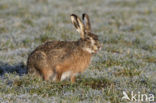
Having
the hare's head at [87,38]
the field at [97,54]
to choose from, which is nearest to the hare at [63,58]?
the hare's head at [87,38]

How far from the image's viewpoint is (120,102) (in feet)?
21.4

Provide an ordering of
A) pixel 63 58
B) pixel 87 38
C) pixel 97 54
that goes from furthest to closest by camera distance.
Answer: pixel 97 54 < pixel 87 38 < pixel 63 58

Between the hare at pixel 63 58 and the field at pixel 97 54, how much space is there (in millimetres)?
300

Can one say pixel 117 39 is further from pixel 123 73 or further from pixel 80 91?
pixel 80 91

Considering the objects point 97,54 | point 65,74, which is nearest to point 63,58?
point 65,74

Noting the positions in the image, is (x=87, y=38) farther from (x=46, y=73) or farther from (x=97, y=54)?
(x=97, y=54)

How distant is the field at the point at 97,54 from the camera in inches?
278

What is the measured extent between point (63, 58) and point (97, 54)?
2.78m

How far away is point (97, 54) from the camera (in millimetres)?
10500

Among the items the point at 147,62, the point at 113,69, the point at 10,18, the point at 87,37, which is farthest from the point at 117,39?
the point at 10,18

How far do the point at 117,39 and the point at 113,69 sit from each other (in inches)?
146

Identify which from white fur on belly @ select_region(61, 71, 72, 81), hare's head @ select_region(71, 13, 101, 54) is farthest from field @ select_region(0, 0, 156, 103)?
hare's head @ select_region(71, 13, 101, 54)

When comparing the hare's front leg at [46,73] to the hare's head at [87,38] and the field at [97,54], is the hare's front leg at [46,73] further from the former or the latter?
the hare's head at [87,38]

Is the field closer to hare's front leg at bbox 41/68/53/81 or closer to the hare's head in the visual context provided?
hare's front leg at bbox 41/68/53/81
